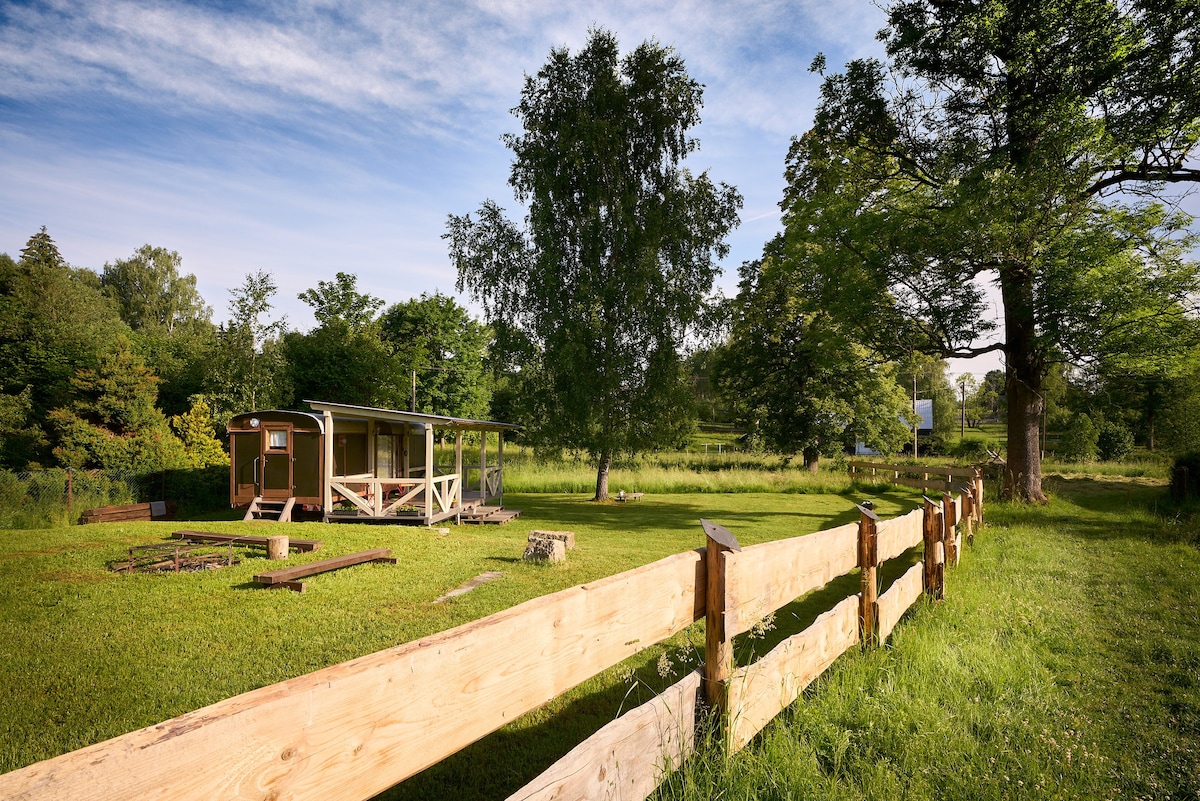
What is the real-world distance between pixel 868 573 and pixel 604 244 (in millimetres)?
16521

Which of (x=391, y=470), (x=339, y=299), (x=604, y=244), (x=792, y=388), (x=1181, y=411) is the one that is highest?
(x=339, y=299)

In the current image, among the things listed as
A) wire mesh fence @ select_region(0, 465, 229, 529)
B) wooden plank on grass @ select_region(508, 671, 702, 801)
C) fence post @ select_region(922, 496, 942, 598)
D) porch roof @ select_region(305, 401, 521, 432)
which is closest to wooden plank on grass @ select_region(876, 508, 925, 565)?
fence post @ select_region(922, 496, 942, 598)

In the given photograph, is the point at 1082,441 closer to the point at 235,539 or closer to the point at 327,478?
the point at 327,478

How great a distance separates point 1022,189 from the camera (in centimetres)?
1183

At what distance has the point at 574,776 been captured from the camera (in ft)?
5.83

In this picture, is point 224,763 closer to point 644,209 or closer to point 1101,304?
point 1101,304

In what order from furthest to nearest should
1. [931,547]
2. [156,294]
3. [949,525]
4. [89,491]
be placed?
[156,294]
[89,491]
[949,525]
[931,547]

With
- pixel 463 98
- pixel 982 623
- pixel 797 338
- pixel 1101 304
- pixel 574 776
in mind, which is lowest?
pixel 982 623

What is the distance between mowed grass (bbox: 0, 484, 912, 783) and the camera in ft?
15.0

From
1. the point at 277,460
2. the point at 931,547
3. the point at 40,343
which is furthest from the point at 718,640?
the point at 40,343

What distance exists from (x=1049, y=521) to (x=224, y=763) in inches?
597

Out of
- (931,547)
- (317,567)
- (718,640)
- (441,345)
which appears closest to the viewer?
(718,640)

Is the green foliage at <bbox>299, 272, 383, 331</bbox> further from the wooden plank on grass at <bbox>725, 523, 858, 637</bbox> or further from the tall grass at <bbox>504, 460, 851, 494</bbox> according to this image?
the wooden plank on grass at <bbox>725, 523, 858, 637</bbox>

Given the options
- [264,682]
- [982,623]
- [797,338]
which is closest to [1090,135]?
[982,623]
